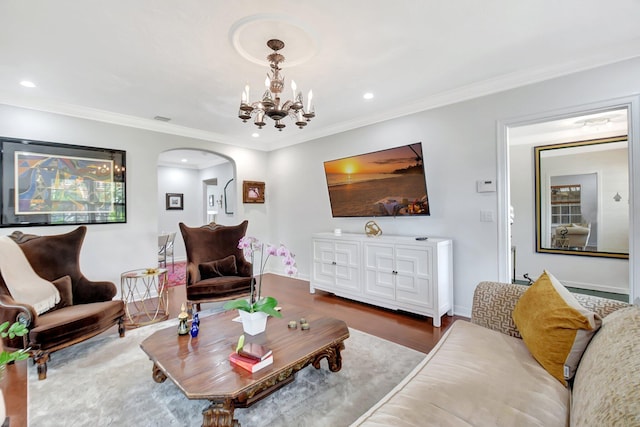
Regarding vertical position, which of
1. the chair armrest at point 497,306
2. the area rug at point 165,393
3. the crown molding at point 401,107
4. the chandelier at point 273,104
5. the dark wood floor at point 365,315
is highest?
the crown molding at point 401,107

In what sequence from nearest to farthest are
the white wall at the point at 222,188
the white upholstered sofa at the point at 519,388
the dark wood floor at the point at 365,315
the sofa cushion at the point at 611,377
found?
the sofa cushion at the point at 611,377, the white upholstered sofa at the point at 519,388, the dark wood floor at the point at 365,315, the white wall at the point at 222,188

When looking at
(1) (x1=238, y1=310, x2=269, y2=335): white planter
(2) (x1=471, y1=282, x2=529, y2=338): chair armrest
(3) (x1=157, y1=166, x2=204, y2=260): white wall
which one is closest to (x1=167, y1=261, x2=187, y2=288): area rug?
(3) (x1=157, y1=166, x2=204, y2=260): white wall

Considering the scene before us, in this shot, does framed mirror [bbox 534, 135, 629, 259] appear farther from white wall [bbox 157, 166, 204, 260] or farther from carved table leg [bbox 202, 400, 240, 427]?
white wall [bbox 157, 166, 204, 260]

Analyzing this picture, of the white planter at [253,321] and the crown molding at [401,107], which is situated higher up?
the crown molding at [401,107]

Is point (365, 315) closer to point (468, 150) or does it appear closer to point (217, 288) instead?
point (217, 288)

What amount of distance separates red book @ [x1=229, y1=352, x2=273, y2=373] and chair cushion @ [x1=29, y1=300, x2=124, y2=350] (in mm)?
1627

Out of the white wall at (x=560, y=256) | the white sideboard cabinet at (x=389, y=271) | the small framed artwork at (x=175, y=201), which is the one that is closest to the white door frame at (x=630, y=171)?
the white sideboard cabinet at (x=389, y=271)

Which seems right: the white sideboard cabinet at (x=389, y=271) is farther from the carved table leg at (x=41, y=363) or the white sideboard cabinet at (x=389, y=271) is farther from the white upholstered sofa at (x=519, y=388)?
the carved table leg at (x=41, y=363)

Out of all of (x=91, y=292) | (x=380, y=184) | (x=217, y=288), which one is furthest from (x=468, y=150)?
(x=91, y=292)

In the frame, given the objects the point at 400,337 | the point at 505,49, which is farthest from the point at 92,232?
the point at 505,49

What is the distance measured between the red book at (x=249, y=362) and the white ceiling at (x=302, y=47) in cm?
222

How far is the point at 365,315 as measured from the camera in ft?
11.4

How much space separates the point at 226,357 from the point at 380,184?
2.97 metres

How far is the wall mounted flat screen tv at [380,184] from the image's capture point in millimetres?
3643
